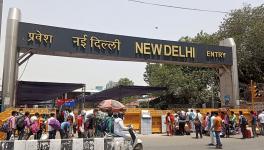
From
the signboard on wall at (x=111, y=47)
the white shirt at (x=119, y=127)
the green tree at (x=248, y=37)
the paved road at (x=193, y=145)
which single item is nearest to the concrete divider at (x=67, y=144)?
the white shirt at (x=119, y=127)

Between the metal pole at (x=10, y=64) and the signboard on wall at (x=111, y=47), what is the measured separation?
16.6 inches

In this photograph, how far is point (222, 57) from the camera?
30.9 m

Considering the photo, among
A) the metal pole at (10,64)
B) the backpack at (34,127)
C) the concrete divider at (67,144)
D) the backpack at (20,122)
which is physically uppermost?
the metal pole at (10,64)

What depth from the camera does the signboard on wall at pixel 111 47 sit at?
918 inches

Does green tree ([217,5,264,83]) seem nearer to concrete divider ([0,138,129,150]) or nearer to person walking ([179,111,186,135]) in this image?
person walking ([179,111,186,135])

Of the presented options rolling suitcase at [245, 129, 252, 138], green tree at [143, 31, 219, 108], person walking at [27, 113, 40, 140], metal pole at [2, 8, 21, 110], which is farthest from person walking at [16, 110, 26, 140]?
green tree at [143, 31, 219, 108]

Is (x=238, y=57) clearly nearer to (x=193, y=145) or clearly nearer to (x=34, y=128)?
(x=193, y=145)

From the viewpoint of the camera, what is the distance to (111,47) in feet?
Answer: 85.3

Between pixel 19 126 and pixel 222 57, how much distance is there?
1821 cm

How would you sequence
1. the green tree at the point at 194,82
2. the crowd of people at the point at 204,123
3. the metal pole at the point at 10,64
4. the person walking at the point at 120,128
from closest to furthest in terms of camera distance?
the person walking at the point at 120,128, the metal pole at the point at 10,64, the crowd of people at the point at 204,123, the green tree at the point at 194,82

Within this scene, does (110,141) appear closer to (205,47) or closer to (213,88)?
(205,47)

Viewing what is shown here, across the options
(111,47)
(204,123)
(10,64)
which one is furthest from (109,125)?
(111,47)

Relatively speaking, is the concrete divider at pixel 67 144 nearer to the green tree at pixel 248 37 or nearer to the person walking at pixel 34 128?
the person walking at pixel 34 128

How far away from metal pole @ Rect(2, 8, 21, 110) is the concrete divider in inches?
401
